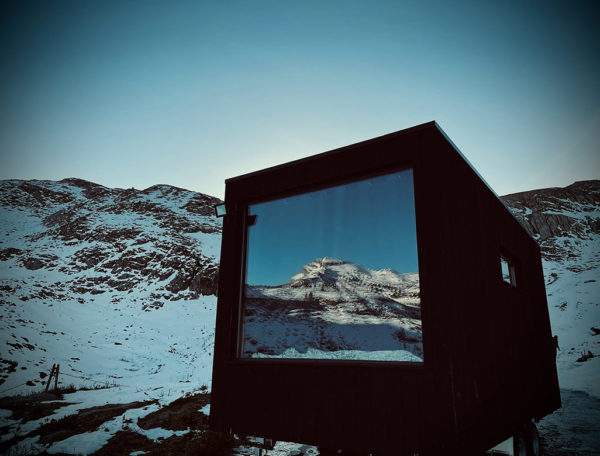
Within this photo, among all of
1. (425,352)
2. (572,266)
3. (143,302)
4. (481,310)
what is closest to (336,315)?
(481,310)

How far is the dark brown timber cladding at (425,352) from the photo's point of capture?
378cm

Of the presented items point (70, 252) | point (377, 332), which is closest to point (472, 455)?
point (377, 332)

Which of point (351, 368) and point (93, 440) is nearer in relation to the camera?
point (351, 368)

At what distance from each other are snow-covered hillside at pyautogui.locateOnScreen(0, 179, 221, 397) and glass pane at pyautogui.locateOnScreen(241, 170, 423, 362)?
7.77 metres

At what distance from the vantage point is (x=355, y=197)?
587 cm

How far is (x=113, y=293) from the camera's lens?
102 feet

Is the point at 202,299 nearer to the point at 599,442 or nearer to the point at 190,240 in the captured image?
the point at 190,240

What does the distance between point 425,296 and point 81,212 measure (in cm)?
6248

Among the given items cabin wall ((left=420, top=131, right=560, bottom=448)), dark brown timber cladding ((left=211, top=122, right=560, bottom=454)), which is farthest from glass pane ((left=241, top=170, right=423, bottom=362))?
cabin wall ((left=420, top=131, right=560, bottom=448))

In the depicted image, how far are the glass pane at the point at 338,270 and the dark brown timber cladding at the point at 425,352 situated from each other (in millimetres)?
386

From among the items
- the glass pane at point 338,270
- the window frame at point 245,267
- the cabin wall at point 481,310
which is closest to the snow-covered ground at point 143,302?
the glass pane at point 338,270

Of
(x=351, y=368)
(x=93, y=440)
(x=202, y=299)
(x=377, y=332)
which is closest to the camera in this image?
(x=351, y=368)

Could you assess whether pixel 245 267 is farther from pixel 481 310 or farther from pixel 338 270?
pixel 481 310

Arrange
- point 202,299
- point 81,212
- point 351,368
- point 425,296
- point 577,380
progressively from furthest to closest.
A: point 81,212 < point 202,299 < point 577,380 < point 351,368 < point 425,296
